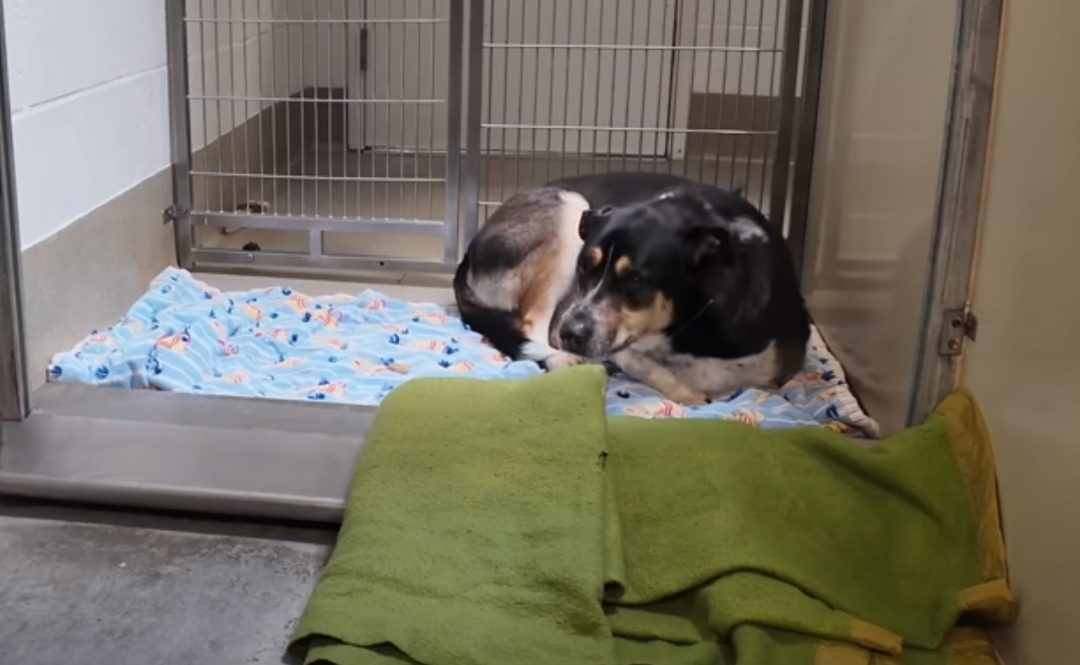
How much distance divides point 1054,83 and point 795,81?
1.30 m

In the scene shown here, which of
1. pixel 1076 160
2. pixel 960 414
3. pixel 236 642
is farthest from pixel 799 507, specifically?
pixel 236 642

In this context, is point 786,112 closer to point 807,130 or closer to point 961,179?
point 807,130

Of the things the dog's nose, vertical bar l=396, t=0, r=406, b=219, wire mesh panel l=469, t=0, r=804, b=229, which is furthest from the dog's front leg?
vertical bar l=396, t=0, r=406, b=219

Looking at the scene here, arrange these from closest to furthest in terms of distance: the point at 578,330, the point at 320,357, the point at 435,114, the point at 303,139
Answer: the point at 578,330 < the point at 320,357 < the point at 303,139 < the point at 435,114

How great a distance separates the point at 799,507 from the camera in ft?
5.17

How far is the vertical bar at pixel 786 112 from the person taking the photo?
2.64 m

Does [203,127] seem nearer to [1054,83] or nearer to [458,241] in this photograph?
[458,241]

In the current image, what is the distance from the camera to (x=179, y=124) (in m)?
2.79

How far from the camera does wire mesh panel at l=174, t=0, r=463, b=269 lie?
9.43ft

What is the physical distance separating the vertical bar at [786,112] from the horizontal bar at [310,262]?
81 cm

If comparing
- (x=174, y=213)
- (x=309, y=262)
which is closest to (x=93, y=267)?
(x=174, y=213)

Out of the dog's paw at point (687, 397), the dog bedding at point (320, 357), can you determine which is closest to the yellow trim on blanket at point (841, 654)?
the dog bedding at point (320, 357)

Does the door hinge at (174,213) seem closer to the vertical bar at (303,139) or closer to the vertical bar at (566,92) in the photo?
the vertical bar at (303,139)

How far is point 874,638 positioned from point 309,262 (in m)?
1.89
